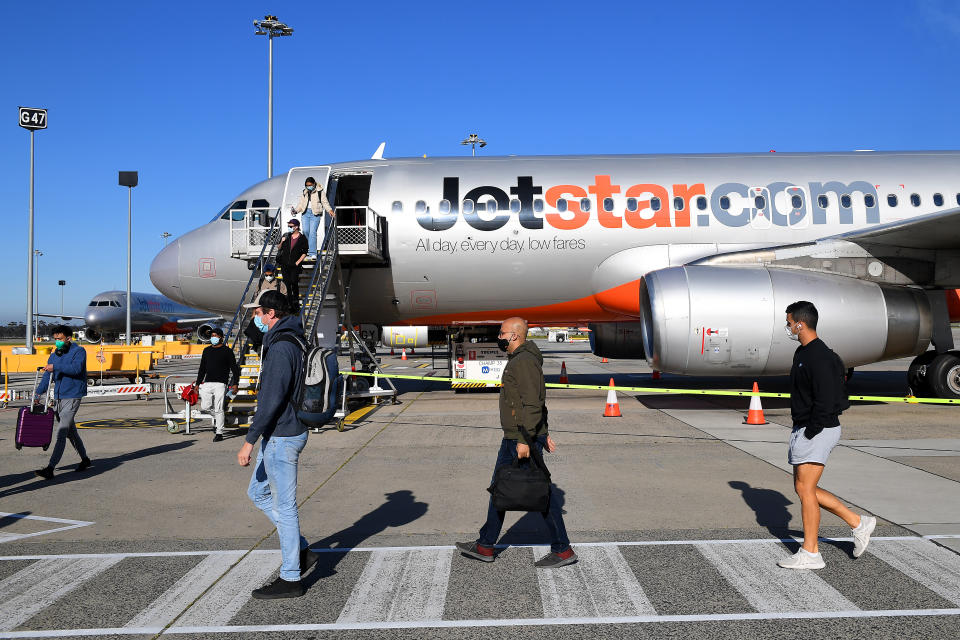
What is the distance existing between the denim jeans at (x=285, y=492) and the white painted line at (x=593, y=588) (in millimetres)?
1700

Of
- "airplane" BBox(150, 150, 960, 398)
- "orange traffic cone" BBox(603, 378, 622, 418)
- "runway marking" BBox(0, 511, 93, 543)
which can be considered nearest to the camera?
"runway marking" BBox(0, 511, 93, 543)

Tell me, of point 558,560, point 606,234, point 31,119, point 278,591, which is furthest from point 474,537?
point 31,119

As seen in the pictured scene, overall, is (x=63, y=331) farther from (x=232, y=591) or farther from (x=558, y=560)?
(x=558, y=560)

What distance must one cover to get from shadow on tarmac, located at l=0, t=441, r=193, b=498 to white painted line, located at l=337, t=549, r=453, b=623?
5233mm

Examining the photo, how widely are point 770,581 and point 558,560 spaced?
1476mm

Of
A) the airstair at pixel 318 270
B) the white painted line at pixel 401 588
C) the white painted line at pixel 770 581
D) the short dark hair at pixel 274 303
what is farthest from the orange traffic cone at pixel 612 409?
the short dark hair at pixel 274 303

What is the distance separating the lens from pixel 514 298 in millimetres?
16062

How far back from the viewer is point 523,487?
16.6ft

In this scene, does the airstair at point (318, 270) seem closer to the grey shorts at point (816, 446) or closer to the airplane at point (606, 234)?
the airplane at point (606, 234)

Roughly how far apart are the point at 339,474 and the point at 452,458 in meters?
1.61

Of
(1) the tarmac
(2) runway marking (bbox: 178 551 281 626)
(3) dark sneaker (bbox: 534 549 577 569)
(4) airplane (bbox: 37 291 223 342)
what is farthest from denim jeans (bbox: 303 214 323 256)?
(4) airplane (bbox: 37 291 223 342)

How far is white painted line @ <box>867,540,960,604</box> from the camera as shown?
4602 millimetres

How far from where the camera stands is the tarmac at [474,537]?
424 centimetres

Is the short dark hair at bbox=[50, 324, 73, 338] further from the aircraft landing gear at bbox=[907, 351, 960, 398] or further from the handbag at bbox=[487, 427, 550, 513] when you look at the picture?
the aircraft landing gear at bbox=[907, 351, 960, 398]
